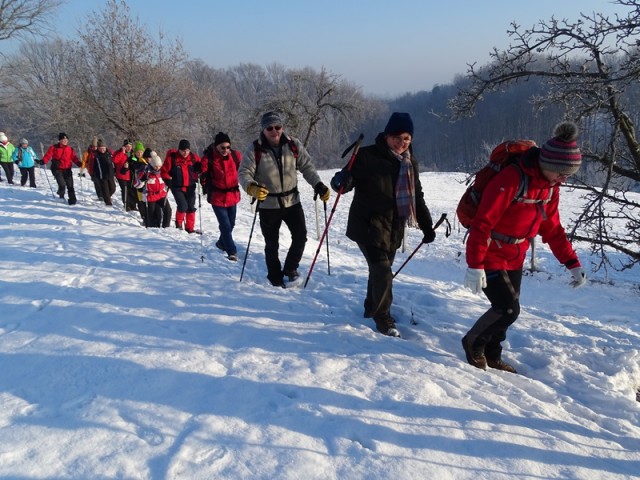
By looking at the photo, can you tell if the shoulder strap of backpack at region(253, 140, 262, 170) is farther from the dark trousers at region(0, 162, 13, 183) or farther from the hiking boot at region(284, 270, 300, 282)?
the dark trousers at region(0, 162, 13, 183)

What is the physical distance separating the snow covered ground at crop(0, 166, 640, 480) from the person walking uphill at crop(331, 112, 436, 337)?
80 cm

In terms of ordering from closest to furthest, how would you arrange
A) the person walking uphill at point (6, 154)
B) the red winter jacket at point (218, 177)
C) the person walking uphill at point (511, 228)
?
the person walking uphill at point (511, 228) → the red winter jacket at point (218, 177) → the person walking uphill at point (6, 154)

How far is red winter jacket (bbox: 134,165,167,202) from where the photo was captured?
970 centimetres

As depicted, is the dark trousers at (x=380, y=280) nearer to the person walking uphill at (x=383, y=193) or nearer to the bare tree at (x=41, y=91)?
the person walking uphill at (x=383, y=193)

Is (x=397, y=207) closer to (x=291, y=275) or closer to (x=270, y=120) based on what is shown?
(x=270, y=120)

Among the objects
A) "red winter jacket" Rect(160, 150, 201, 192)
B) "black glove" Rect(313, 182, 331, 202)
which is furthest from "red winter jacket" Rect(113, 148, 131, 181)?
"black glove" Rect(313, 182, 331, 202)

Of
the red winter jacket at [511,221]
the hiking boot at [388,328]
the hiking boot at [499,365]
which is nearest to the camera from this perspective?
the red winter jacket at [511,221]

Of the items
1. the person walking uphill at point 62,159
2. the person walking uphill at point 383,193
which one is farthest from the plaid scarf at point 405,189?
the person walking uphill at point 62,159

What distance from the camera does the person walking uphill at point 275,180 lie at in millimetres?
5258

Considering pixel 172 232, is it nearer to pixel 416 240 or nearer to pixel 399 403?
pixel 399 403

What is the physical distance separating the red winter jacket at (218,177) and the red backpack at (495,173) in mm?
4157

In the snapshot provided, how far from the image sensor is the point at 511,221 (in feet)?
11.3

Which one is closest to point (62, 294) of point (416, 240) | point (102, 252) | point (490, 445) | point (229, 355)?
point (102, 252)

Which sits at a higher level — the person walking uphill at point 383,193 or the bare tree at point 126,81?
the bare tree at point 126,81
